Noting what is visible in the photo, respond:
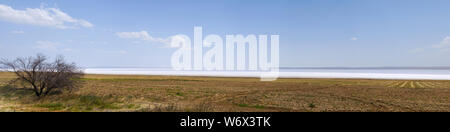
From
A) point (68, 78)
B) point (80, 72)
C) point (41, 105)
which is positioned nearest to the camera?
point (41, 105)
